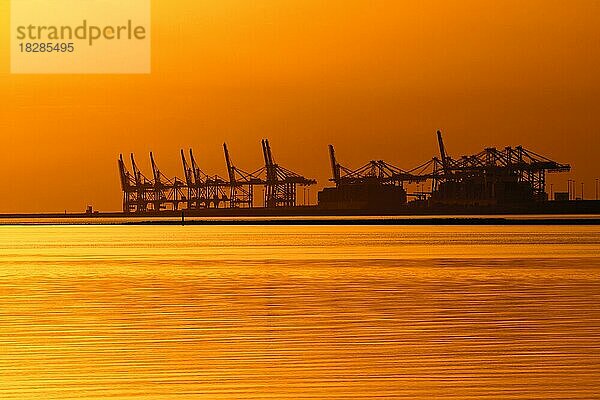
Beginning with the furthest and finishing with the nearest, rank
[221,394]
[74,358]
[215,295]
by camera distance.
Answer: [215,295], [74,358], [221,394]

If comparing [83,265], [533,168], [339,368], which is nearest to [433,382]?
[339,368]

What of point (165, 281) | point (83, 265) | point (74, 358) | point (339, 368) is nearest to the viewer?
point (339, 368)

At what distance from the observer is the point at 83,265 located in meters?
40.4

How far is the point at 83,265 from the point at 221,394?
29668mm

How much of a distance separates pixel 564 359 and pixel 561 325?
3702 millimetres

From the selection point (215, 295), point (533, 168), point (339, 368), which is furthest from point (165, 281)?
point (533, 168)

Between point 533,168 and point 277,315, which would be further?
point 533,168

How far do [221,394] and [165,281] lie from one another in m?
18.5

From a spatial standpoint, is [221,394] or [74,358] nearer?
[221,394]

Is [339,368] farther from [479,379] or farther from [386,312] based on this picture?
[386,312]

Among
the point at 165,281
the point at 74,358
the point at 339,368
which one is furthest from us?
the point at 165,281

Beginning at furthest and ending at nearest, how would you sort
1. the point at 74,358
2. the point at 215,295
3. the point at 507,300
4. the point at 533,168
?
1. the point at 533,168
2. the point at 215,295
3. the point at 507,300
4. the point at 74,358

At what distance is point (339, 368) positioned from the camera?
13.1m

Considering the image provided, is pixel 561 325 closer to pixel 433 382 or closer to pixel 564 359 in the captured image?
pixel 564 359
